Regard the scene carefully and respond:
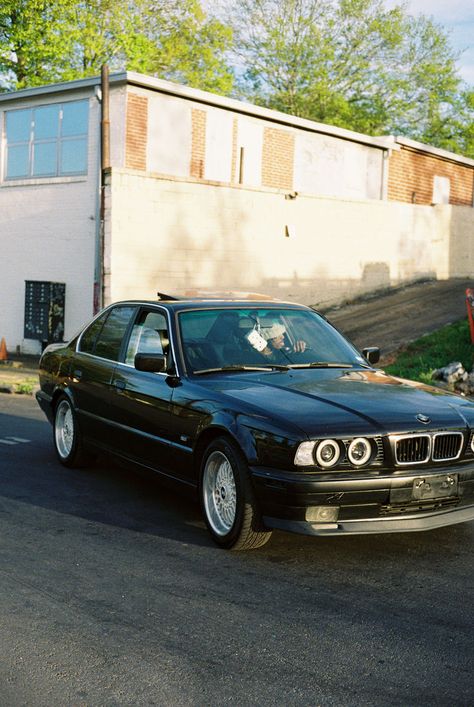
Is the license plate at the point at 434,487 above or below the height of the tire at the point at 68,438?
above

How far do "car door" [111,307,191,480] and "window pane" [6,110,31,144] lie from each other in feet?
55.2

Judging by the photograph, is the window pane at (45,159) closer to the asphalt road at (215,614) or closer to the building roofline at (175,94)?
the building roofline at (175,94)

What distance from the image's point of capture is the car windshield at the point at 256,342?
657 centimetres

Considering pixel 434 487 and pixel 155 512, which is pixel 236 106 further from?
pixel 434 487

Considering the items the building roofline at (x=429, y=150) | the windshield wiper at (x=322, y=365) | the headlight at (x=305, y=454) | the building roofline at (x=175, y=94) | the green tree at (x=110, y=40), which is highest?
the green tree at (x=110, y=40)

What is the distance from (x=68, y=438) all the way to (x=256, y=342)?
250 cm

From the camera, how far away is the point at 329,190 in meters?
27.1

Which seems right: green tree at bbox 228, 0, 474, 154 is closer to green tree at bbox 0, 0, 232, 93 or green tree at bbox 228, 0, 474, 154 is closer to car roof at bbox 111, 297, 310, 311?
green tree at bbox 0, 0, 232, 93

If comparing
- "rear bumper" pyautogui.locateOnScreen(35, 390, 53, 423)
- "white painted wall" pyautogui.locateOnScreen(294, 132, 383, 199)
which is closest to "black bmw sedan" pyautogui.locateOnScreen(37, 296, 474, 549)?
"rear bumper" pyautogui.locateOnScreen(35, 390, 53, 423)

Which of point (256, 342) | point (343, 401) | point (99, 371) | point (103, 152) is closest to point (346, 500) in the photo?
point (343, 401)

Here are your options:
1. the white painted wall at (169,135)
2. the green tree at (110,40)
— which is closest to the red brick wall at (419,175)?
the white painted wall at (169,135)

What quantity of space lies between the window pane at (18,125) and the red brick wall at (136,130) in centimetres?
327

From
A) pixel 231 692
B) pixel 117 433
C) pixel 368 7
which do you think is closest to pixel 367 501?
pixel 231 692

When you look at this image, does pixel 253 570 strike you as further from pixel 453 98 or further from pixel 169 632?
pixel 453 98
